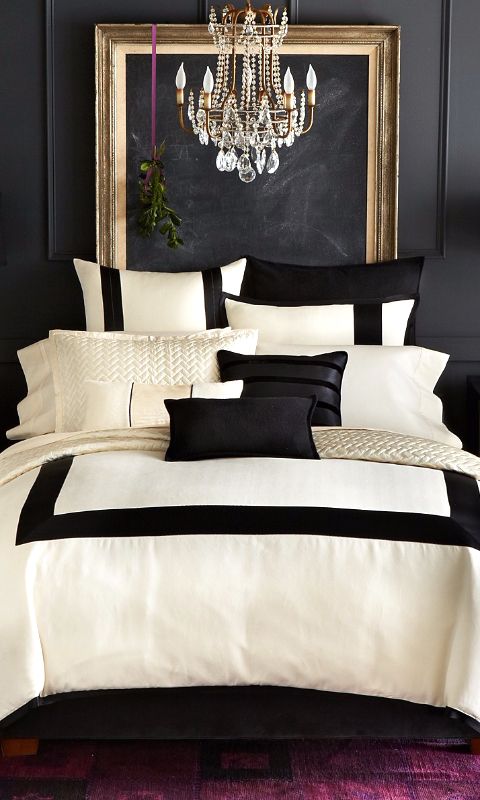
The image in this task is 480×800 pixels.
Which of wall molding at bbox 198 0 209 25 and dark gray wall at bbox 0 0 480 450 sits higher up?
wall molding at bbox 198 0 209 25

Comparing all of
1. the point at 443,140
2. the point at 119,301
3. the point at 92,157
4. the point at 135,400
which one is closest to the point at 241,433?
the point at 135,400

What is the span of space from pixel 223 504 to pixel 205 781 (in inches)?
26.6

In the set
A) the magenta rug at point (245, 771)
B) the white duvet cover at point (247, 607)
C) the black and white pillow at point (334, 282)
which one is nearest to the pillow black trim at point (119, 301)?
the black and white pillow at point (334, 282)

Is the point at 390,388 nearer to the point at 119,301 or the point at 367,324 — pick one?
the point at 367,324

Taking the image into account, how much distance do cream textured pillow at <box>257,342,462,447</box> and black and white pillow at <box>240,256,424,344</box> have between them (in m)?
0.35

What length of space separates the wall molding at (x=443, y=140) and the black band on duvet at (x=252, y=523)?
2.17 meters

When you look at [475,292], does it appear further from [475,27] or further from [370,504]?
[370,504]

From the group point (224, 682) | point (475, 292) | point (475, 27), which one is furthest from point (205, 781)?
point (475, 27)

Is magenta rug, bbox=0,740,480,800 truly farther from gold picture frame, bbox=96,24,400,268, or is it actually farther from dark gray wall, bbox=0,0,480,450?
gold picture frame, bbox=96,24,400,268

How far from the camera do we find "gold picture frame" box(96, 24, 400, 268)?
4262 millimetres

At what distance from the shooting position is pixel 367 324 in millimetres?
4031

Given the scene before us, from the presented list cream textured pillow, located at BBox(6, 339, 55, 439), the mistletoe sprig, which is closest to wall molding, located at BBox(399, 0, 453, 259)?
the mistletoe sprig

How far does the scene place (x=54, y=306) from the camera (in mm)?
4441

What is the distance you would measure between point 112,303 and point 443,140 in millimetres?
1677
